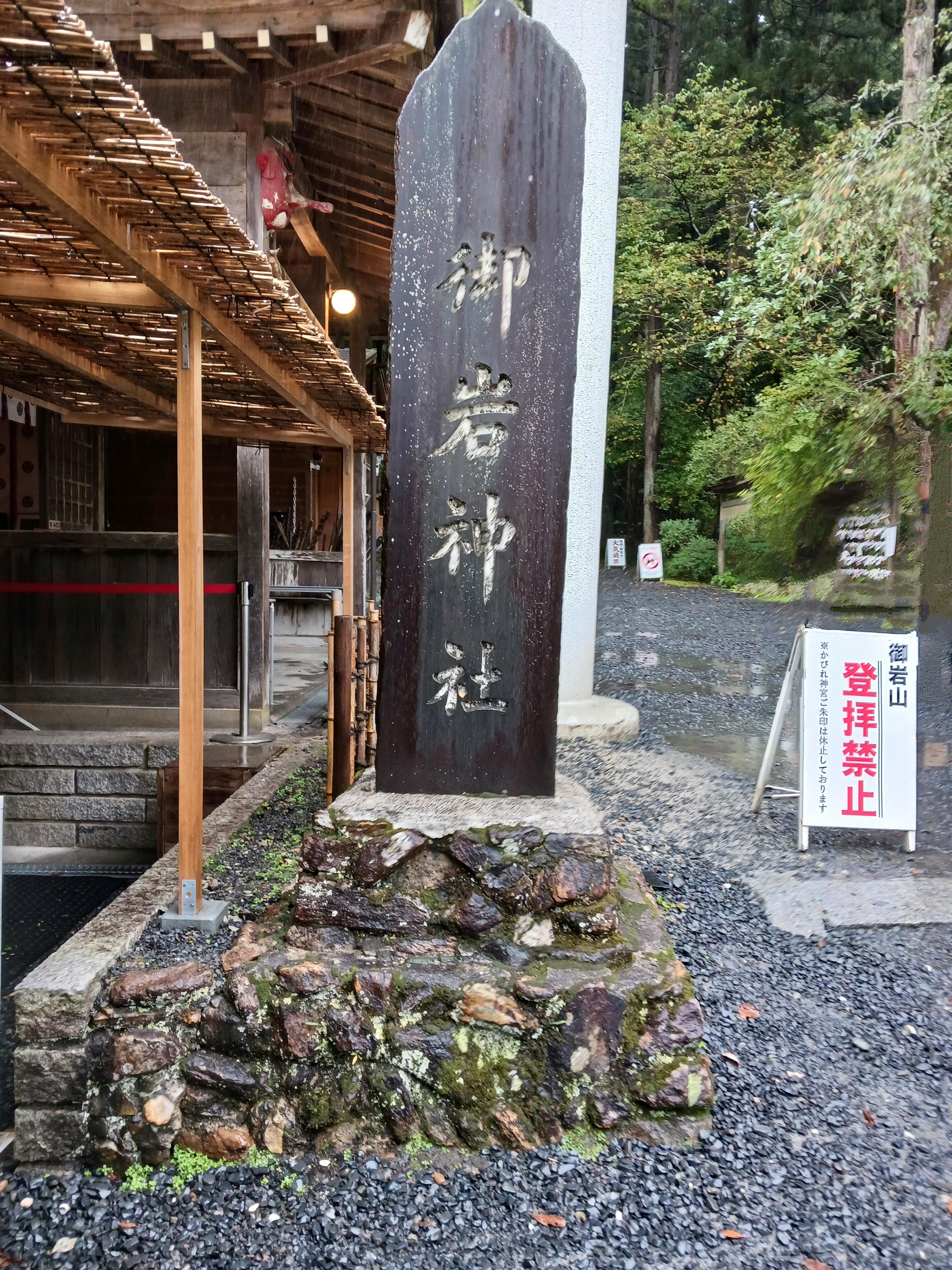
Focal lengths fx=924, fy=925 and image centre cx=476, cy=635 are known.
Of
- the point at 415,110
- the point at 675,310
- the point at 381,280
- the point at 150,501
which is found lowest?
the point at 150,501

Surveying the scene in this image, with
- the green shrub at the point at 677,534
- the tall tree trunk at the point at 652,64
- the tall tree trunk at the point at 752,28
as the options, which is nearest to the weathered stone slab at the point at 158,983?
the green shrub at the point at 677,534

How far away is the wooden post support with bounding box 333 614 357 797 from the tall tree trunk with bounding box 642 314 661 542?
68.1 ft

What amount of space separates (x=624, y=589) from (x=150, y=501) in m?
13.5

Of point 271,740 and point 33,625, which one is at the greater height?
point 33,625

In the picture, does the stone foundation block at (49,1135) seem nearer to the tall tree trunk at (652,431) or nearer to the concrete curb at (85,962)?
the concrete curb at (85,962)

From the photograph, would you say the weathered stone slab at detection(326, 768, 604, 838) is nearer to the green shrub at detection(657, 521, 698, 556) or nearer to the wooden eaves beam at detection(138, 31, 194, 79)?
the wooden eaves beam at detection(138, 31, 194, 79)

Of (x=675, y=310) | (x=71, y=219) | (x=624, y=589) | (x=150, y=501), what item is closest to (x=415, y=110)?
(x=71, y=219)

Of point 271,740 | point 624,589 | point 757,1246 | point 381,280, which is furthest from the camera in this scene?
point 624,589

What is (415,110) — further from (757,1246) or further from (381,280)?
(381,280)

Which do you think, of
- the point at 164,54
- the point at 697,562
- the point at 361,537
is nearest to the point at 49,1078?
the point at 164,54

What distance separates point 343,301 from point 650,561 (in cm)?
1478

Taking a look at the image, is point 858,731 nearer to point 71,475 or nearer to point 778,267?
point 71,475

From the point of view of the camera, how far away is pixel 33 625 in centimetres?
703

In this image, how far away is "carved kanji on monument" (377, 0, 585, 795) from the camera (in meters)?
3.48
